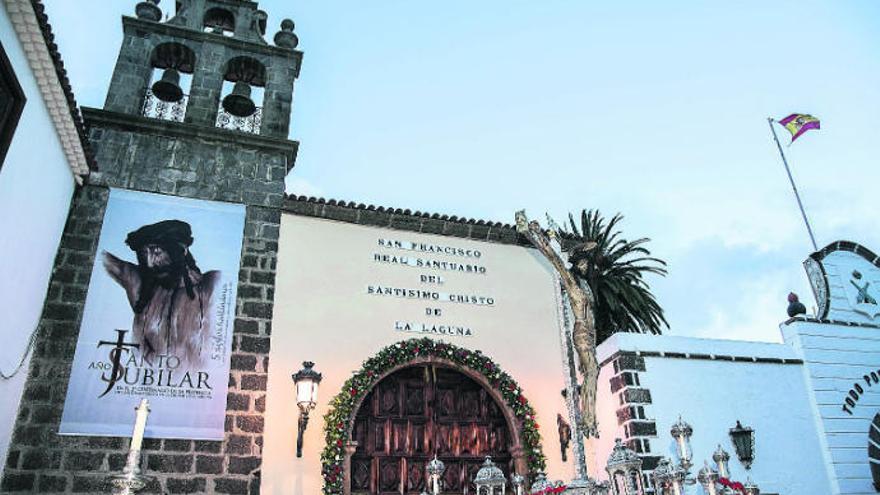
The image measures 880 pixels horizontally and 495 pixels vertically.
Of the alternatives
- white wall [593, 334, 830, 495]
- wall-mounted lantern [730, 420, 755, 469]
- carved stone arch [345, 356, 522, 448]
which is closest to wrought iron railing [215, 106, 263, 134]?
carved stone arch [345, 356, 522, 448]

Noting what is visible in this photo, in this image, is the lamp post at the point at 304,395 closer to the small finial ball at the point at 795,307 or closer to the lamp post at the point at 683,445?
the lamp post at the point at 683,445

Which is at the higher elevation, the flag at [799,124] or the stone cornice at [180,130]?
the flag at [799,124]

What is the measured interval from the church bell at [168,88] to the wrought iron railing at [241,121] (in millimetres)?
682

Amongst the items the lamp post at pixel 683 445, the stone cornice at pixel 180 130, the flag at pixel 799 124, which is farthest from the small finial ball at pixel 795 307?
the stone cornice at pixel 180 130

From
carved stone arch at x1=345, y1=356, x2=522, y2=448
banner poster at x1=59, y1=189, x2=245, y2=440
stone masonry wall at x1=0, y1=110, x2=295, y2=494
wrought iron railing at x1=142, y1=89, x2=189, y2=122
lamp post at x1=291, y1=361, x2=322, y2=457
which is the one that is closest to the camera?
stone masonry wall at x1=0, y1=110, x2=295, y2=494

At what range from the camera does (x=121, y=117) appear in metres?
9.02

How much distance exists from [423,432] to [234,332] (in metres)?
3.18

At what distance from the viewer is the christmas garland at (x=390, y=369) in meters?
8.29

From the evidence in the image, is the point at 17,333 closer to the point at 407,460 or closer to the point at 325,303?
the point at 325,303

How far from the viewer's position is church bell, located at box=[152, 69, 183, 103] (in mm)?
9586

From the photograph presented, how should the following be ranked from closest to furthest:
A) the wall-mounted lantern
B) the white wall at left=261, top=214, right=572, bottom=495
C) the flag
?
the white wall at left=261, top=214, right=572, bottom=495, the wall-mounted lantern, the flag

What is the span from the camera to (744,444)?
9133 mm

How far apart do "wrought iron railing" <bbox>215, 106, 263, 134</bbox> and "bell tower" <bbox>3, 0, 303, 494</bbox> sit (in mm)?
16

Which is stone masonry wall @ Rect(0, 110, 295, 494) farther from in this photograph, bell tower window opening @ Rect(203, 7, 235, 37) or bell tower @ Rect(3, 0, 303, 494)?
bell tower window opening @ Rect(203, 7, 235, 37)
